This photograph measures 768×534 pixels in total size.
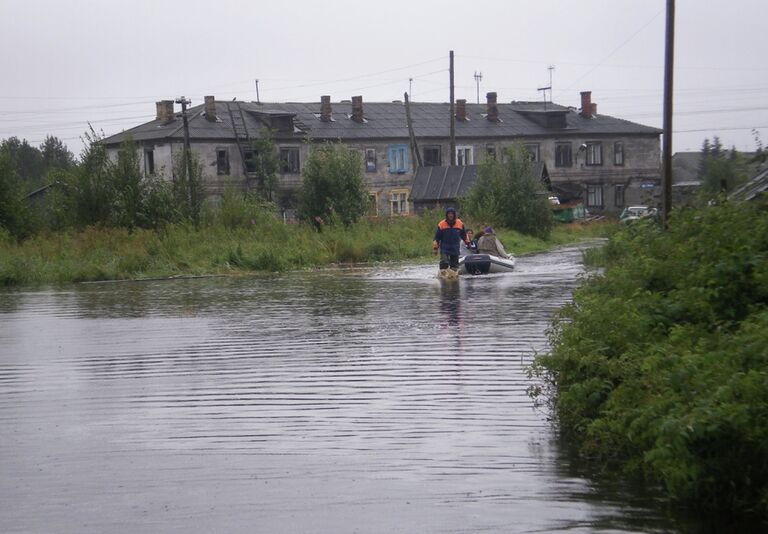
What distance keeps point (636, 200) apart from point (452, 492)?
74016mm

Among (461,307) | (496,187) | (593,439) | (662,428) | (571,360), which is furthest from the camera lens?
(496,187)

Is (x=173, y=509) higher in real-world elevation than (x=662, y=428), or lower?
lower

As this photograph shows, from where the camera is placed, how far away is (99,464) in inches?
353

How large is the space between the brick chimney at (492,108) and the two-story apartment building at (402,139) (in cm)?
7

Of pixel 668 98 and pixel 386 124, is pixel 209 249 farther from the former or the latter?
pixel 386 124

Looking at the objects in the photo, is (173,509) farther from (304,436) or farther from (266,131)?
(266,131)

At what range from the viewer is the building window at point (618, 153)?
80.1 metres

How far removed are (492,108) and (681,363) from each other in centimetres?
7251

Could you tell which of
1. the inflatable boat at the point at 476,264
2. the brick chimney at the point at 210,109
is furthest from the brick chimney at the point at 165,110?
the inflatable boat at the point at 476,264

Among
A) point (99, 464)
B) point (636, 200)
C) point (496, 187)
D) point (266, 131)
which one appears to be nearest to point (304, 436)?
point (99, 464)

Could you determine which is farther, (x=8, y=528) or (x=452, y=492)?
(x=452, y=492)

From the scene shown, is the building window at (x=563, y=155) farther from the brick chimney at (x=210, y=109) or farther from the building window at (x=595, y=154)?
the brick chimney at (x=210, y=109)

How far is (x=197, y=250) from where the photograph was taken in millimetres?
36312

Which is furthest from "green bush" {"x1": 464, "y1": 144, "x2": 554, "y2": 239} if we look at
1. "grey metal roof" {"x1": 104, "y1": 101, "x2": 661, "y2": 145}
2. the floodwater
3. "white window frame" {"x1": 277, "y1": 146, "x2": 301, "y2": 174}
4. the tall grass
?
the floodwater
